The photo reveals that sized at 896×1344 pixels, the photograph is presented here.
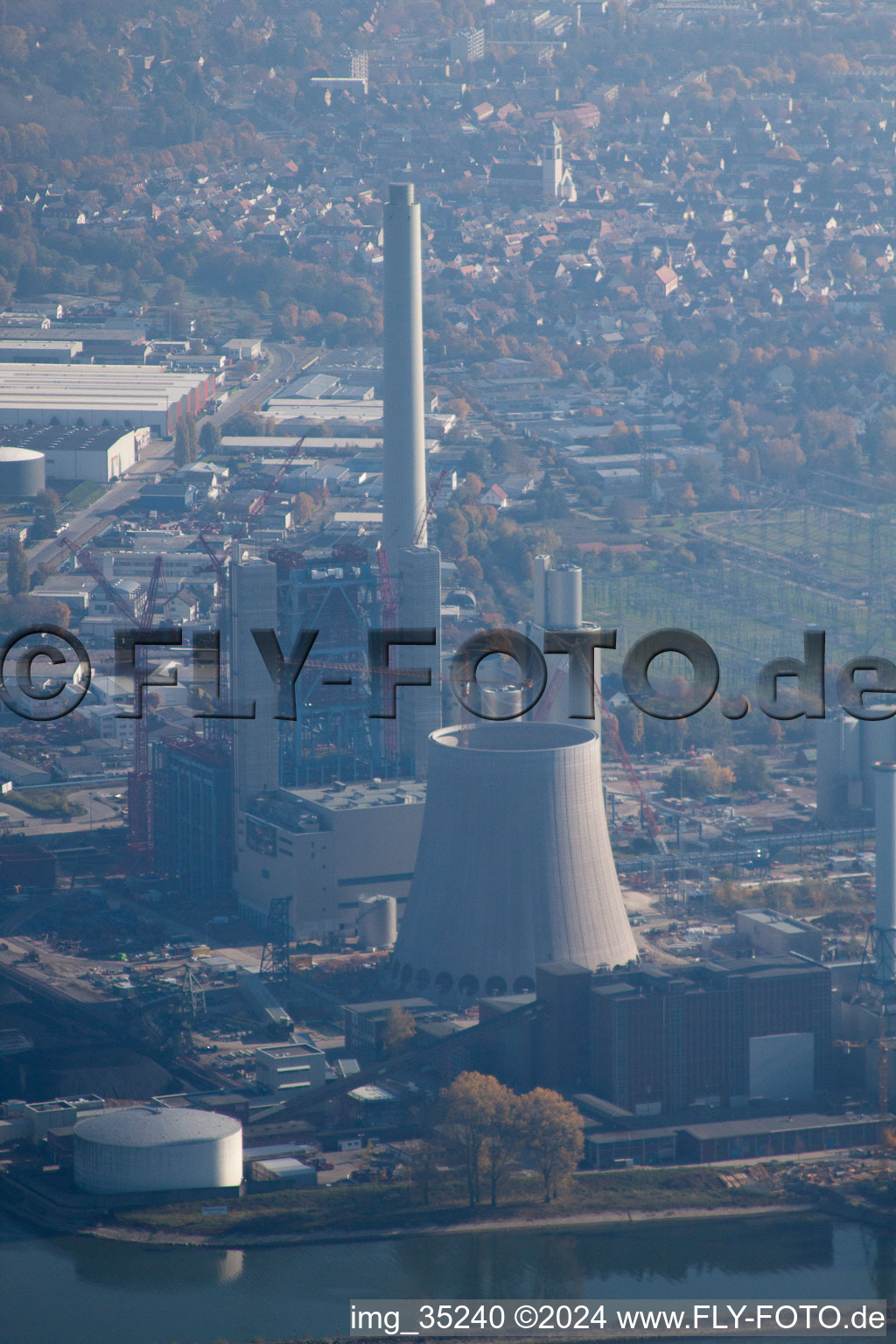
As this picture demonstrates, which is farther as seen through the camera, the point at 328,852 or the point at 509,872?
the point at 328,852

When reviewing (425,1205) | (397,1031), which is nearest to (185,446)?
(397,1031)

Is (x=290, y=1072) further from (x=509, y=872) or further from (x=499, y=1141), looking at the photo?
(x=509, y=872)

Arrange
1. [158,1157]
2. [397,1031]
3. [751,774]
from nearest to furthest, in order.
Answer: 1. [158,1157]
2. [397,1031]
3. [751,774]

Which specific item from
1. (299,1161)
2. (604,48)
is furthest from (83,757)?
(604,48)

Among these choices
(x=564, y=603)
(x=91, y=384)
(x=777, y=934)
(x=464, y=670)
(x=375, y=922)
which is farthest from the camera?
(x=91, y=384)

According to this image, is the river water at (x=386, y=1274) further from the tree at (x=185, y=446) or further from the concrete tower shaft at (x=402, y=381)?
the tree at (x=185, y=446)

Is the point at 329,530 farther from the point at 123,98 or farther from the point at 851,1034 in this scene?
the point at 123,98

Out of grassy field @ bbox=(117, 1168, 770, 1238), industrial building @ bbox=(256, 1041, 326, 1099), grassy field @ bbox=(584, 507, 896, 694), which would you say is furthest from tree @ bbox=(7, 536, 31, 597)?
grassy field @ bbox=(117, 1168, 770, 1238)
